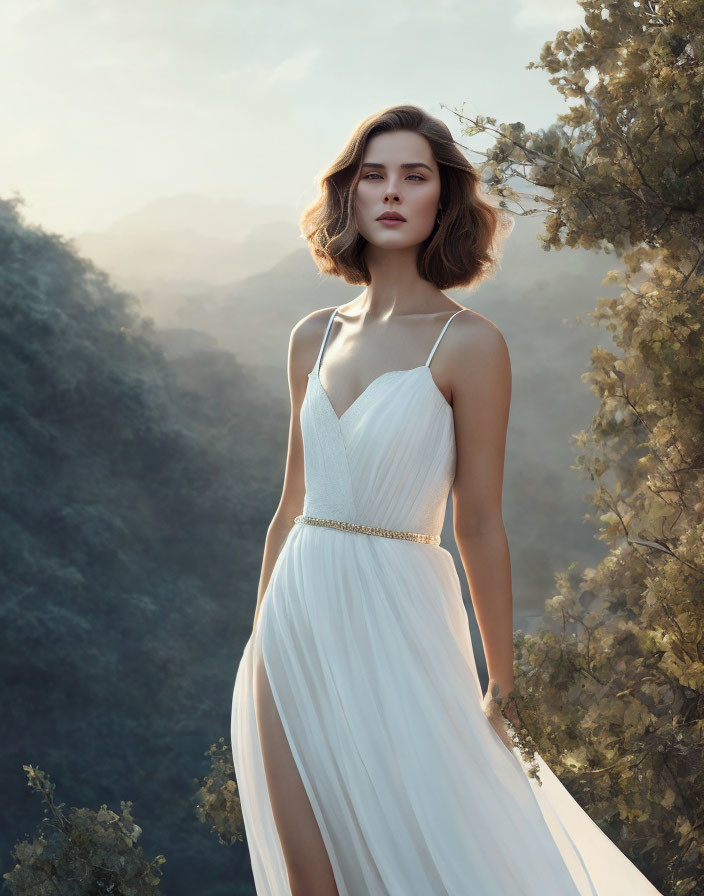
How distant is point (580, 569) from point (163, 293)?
2796 millimetres

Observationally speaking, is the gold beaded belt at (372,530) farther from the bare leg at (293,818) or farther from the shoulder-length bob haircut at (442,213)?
the shoulder-length bob haircut at (442,213)

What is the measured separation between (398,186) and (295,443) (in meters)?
0.65

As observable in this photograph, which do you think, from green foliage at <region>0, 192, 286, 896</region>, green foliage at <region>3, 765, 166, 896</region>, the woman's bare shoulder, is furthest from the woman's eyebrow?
green foliage at <region>0, 192, 286, 896</region>

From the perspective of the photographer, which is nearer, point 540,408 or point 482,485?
point 482,485

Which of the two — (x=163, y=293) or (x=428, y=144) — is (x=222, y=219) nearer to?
(x=163, y=293)

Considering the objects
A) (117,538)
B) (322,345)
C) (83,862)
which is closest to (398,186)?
(322,345)

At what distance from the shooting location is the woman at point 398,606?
71.0 inches

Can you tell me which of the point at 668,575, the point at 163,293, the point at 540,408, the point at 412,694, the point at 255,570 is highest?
the point at 163,293

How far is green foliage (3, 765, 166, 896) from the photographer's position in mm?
3264

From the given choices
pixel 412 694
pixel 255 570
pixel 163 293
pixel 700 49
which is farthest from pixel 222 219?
pixel 412 694

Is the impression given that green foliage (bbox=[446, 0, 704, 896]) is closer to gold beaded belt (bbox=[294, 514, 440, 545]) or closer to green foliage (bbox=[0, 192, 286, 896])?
gold beaded belt (bbox=[294, 514, 440, 545])

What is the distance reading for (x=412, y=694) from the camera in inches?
73.4

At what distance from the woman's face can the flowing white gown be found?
28cm

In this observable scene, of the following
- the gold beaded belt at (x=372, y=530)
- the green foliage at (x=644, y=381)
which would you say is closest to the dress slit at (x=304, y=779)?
the gold beaded belt at (x=372, y=530)
